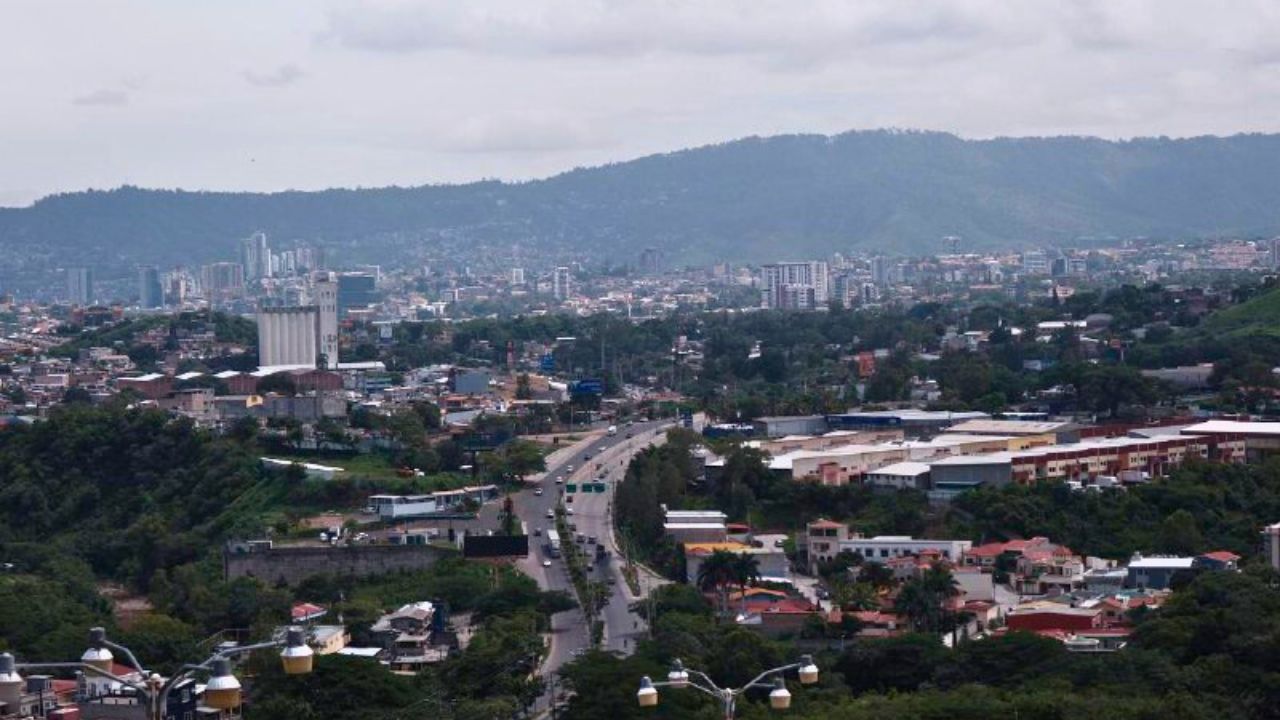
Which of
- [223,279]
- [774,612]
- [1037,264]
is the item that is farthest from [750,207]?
[774,612]

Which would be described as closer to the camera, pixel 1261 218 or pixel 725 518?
pixel 725 518

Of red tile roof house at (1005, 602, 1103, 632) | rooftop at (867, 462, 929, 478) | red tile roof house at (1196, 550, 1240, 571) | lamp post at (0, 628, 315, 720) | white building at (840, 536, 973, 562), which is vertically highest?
lamp post at (0, 628, 315, 720)

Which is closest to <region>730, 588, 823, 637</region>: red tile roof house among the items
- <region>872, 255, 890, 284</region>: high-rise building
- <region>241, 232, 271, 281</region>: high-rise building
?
<region>872, 255, 890, 284</region>: high-rise building

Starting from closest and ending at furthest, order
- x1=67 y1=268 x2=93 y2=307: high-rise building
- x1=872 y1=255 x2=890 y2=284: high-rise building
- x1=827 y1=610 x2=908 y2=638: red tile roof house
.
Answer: x1=827 y1=610 x2=908 y2=638: red tile roof house → x1=872 y1=255 x2=890 y2=284: high-rise building → x1=67 y1=268 x2=93 y2=307: high-rise building

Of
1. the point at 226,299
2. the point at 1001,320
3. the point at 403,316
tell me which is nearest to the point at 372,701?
the point at 1001,320

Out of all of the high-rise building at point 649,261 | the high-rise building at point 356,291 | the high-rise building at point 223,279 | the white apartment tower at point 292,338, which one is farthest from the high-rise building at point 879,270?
the white apartment tower at point 292,338

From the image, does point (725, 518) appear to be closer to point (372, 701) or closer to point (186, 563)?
point (186, 563)

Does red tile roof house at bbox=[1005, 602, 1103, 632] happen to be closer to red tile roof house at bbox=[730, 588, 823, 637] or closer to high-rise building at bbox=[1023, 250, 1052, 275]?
red tile roof house at bbox=[730, 588, 823, 637]
